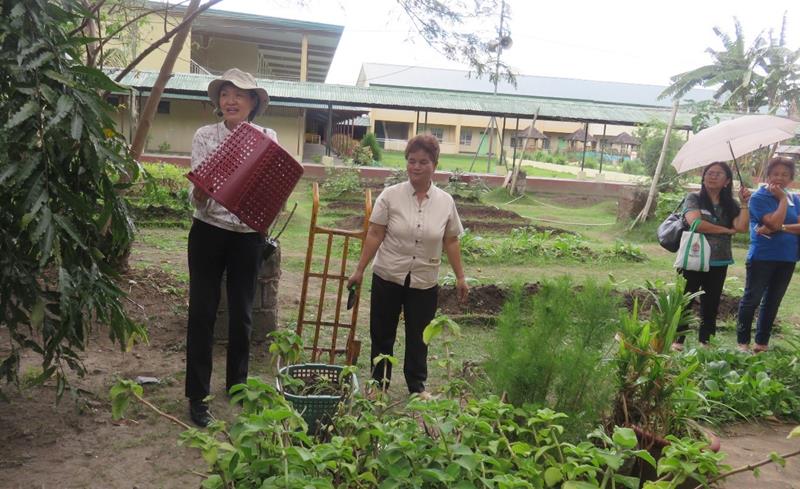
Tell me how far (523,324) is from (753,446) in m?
1.72

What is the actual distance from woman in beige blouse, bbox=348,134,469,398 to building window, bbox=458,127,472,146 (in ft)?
151

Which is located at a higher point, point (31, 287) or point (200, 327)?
point (31, 287)

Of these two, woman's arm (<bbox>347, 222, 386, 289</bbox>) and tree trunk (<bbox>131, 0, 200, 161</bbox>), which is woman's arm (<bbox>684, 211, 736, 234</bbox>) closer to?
woman's arm (<bbox>347, 222, 386, 289</bbox>)

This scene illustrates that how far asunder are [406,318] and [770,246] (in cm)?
315

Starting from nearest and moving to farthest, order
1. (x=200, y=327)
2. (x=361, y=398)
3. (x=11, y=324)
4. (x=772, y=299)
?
1. (x=361, y=398)
2. (x=11, y=324)
3. (x=200, y=327)
4. (x=772, y=299)

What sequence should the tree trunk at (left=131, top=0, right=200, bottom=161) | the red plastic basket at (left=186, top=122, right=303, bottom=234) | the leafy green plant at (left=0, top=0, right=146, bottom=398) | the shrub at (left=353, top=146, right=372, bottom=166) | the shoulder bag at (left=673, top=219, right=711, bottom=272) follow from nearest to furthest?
the leafy green plant at (left=0, top=0, right=146, bottom=398), the red plastic basket at (left=186, top=122, right=303, bottom=234), the shoulder bag at (left=673, top=219, right=711, bottom=272), the tree trunk at (left=131, top=0, right=200, bottom=161), the shrub at (left=353, top=146, right=372, bottom=166)

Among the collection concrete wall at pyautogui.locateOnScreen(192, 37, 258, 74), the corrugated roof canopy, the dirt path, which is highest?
the corrugated roof canopy

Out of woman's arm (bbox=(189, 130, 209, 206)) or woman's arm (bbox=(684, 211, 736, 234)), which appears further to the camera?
woman's arm (bbox=(684, 211, 736, 234))

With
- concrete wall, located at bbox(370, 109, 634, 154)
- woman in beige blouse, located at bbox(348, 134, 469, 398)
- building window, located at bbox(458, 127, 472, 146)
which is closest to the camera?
woman in beige blouse, located at bbox(348, 134, 469, 398)

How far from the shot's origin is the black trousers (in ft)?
10.9

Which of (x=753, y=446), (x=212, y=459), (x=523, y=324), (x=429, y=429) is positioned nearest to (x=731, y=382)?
(x=753, y=446)

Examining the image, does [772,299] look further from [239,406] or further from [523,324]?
[239,406]

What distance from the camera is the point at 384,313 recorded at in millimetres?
3762

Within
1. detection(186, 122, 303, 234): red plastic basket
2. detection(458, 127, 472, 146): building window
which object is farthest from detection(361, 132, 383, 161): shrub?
detection(186, 122, 303, 234): red plastic basket
